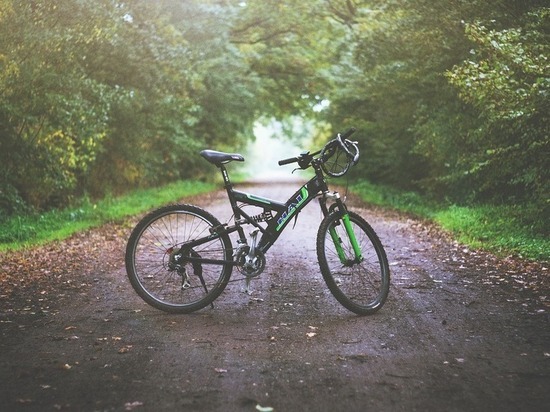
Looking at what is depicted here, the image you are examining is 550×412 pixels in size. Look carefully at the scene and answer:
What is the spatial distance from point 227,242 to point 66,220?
7130 millimetres

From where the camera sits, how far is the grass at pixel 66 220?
866 centimetres

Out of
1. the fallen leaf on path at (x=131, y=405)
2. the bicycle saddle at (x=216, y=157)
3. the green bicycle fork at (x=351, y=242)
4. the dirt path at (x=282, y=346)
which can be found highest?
the bicycle saddle at (x=216, y=157)

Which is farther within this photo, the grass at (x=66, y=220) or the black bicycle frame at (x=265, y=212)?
the grass at (x=66, y=220)

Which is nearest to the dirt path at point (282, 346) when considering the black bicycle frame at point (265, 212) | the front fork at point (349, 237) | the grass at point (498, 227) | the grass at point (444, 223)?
the front fork at point (349, 237)

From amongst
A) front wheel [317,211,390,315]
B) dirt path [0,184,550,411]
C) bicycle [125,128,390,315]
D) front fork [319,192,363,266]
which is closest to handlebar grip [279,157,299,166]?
bicycle [125,128,390,315]

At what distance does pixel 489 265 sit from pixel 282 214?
10.6ft

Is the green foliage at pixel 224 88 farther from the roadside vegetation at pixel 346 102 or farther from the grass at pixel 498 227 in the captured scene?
the grass at pixel 498 227

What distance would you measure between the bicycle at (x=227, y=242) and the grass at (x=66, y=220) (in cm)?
403

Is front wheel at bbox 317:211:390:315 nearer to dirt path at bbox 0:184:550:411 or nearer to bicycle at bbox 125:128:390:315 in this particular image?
bicycle at bbox 125:128:390:315

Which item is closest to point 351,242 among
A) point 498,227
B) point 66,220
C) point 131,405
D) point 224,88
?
point 131,405

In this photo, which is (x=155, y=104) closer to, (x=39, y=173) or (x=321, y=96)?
(x=39, y=173)

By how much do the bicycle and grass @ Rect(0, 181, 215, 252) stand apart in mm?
4029

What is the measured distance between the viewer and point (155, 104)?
15.5 m

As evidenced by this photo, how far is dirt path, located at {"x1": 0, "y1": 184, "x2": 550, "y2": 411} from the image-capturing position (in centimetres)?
295
